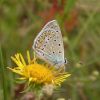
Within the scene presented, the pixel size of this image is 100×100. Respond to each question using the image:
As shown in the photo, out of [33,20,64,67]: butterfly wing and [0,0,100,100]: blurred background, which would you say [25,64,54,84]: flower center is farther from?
[0,0,100,100]: blurred background

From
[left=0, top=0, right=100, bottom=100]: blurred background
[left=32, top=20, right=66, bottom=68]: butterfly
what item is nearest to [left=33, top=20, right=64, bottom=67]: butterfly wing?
[left=32, top=20, right=66, bottom=68]: butterfly

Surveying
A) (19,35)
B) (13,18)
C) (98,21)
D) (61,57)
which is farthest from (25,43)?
(61,57)

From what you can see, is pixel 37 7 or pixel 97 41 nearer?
pixel 97 41

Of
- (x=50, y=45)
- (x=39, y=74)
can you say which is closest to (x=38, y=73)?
(x=39, y=74)

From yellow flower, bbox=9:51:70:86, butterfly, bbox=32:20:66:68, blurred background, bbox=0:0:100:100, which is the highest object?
blurred background, bbox=0:0:100:100

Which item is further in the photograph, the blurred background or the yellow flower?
the blurred background

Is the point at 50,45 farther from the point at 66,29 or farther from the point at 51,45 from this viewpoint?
the point at 66,29

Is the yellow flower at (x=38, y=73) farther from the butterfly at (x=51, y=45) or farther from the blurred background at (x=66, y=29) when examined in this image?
the blurred background at (x=66, y=29)

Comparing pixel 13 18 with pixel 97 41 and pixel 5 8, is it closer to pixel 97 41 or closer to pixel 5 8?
pixel 5 8

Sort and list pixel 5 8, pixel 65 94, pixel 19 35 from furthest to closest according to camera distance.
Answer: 1. pixel 5 8
2. pixel 19 35
3. pixel 65 94
